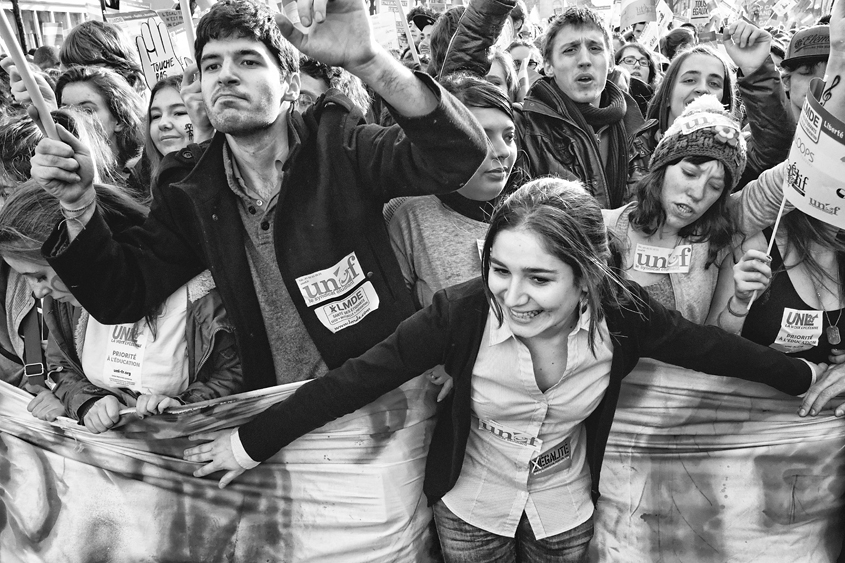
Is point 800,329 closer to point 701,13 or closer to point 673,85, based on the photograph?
point 673,85

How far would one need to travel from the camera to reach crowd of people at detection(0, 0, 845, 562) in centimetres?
191

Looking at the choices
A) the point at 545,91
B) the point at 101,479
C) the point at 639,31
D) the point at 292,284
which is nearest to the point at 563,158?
the point at 545,91

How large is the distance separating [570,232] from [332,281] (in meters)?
0.73

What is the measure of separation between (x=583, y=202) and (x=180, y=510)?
1.57 metres

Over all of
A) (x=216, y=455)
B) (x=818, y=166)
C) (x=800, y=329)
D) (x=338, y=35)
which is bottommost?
(x=216, y=455)

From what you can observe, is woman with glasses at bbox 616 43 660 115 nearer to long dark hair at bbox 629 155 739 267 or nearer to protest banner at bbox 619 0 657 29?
protest banner at bbox 619 0 657 29

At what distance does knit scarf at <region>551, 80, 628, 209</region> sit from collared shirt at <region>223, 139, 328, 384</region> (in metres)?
1.69

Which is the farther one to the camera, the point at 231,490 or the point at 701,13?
the point at 701,13

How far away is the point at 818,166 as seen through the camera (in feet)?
6.07

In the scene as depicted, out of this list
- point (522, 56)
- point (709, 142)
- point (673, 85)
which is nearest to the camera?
point (709, 142)

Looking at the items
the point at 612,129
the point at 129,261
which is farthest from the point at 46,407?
the point at 612,129

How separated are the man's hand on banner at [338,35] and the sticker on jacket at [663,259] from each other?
117 cm

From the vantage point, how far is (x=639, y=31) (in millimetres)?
8461

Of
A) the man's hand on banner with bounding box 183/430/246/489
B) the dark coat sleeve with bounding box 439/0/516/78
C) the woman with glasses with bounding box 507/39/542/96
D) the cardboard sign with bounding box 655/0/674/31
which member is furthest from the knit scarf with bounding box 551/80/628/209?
the cardboard sign with bounding box 655/0/674/31
